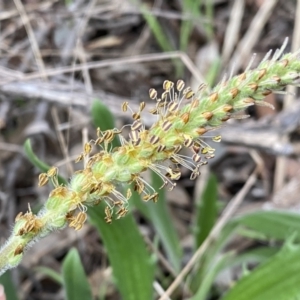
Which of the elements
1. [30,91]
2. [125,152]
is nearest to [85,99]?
[30,91]

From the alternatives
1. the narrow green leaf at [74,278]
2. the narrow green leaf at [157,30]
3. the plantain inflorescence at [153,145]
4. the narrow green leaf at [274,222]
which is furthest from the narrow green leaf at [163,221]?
the plantain inflorescence at [153,145]

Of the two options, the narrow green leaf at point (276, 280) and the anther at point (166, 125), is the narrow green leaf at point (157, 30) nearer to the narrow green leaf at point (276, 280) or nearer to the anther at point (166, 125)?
the narrow green leaf at point (276, 280)

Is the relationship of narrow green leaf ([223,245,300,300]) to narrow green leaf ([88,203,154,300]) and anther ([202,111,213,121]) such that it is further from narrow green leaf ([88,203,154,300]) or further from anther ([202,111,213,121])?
anther ([202,111,213,121])

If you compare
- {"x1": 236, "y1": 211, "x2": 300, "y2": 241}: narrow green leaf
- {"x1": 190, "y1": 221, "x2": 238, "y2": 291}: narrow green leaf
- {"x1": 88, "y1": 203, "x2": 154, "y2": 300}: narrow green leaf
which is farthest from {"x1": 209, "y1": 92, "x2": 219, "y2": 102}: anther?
{"x1": 190, "y1": 221, "x2": 238, "y2": 291}: narrow green leaf

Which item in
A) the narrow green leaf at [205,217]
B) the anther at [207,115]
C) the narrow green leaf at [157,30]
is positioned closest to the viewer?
the anther at [207,115]

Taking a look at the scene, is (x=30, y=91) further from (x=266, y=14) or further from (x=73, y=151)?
(x=266, y=14)

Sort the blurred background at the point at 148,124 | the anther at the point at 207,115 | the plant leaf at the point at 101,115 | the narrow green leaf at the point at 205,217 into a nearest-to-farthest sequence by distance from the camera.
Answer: the anther at the point at 207,115 → the plant leaf at the point at 101,115 → the blurred background at the point at 148,124 → the narrow green leaf at the point at 205,217

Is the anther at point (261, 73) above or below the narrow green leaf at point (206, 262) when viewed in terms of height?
above
